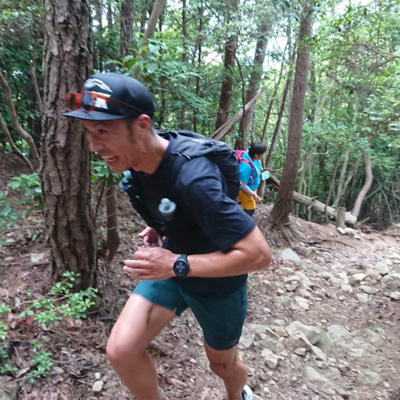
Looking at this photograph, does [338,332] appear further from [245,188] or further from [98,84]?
[98,84]

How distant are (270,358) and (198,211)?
2.64m

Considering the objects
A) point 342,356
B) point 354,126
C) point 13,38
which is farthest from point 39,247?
point 354,126

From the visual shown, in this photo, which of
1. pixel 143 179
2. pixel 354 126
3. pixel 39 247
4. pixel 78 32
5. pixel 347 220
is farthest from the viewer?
pixel 354 126

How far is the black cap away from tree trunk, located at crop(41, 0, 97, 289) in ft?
4.26

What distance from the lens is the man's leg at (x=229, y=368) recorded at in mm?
2148

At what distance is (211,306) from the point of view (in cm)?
194

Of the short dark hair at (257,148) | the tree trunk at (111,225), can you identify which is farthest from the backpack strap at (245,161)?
the tree trunk at (111,225)

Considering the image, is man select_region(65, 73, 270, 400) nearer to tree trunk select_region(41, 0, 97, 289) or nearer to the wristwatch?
the wristwatch

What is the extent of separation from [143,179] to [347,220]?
9.85m

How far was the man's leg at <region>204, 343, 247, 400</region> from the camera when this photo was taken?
215 cm

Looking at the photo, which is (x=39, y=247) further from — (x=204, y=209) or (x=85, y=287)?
(x=204, y=209)

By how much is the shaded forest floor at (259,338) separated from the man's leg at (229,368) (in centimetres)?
49

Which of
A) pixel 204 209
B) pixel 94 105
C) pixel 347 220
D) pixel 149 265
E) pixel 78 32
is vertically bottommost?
pixel 347 220

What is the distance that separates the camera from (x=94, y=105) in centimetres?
146
